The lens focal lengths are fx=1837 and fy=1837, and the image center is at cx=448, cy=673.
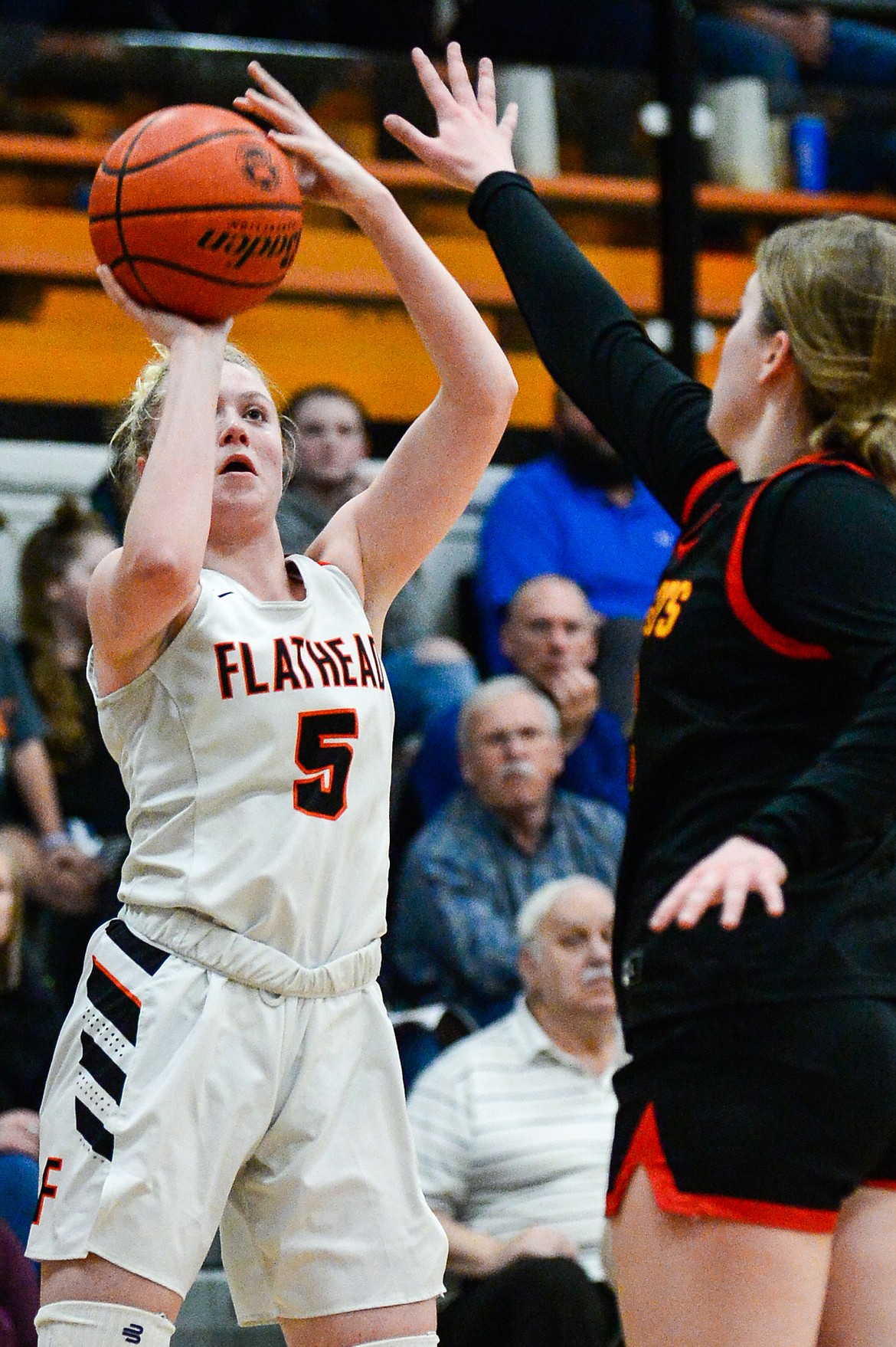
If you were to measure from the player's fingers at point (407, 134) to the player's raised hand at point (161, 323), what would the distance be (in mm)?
470

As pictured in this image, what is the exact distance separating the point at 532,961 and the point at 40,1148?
107 inches

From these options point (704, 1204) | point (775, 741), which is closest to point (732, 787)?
point (775, 741)

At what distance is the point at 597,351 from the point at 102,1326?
160 cm

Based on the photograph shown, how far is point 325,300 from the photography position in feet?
21.0

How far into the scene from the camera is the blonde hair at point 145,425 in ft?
9.61

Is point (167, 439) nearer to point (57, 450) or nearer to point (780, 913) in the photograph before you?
point (780, 913)

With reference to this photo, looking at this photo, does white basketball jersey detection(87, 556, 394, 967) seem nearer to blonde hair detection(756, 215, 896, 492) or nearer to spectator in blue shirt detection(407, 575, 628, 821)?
blonde hair detection(756, 215, 896, 492)

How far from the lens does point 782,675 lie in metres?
2.36

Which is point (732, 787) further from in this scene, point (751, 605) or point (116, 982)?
point (116, 982)

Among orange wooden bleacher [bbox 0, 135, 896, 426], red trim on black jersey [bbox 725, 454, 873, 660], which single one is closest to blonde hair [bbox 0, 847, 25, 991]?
orange wooden bleacher [bbox 0, 135, 896, 426]

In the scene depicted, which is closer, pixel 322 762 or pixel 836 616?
pixel 836 616

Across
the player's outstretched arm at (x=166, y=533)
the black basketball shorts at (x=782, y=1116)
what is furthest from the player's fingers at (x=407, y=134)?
the black basketball shorts at (x=782, y=1116)

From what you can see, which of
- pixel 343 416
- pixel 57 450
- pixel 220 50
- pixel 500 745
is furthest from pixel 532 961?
pixel 220 50

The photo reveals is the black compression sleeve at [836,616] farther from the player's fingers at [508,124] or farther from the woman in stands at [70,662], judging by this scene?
the woman in stands at [70,662]
